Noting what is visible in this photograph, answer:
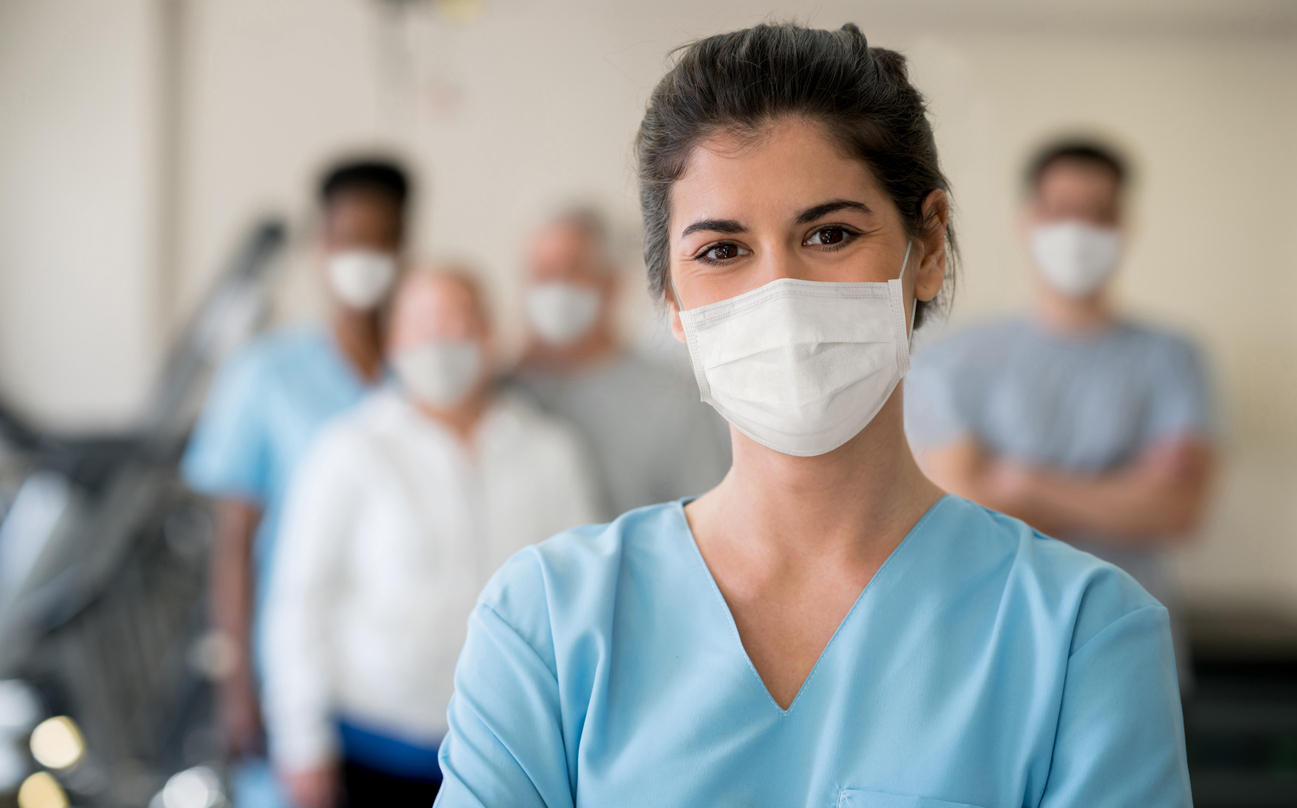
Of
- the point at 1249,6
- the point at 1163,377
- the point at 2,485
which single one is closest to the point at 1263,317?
the point at 1249,6

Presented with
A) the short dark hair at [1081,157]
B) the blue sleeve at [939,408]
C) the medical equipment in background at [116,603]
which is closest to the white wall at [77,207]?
the medical equipment in background at [116,603]

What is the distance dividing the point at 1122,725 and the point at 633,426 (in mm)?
1037

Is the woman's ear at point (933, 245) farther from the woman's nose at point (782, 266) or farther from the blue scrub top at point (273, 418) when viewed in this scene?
the blue scrub top at point (273, 418)

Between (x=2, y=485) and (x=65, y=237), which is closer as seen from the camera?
(x=2, y=485)

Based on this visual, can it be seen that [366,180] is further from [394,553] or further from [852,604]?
[852,604]

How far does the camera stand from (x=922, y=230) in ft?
2.72

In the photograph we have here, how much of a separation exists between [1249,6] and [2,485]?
14.2 ft

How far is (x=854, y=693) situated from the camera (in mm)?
774

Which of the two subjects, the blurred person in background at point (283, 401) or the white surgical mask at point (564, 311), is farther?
the blurred person in background at point (283, 401)

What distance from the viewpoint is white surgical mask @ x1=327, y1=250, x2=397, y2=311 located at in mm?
2021

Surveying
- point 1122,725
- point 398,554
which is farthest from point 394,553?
point 1122,725

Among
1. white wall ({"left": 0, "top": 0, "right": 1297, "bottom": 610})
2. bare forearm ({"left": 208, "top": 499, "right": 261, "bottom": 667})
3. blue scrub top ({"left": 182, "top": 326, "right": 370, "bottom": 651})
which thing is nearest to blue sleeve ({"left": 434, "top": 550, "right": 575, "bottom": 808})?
blue scrub top ({"left": 182, "top": 326, "right": 370, "bottom": 651})

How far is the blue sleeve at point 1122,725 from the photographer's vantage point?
0.68 m

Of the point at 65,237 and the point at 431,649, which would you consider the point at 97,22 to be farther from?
the point at 431,649
